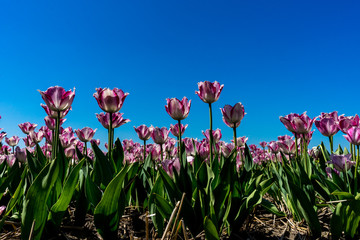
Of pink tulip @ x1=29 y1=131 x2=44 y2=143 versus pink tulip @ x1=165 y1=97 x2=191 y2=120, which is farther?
pink tulip @ x1=29 y1=131 x2=44 y2=143

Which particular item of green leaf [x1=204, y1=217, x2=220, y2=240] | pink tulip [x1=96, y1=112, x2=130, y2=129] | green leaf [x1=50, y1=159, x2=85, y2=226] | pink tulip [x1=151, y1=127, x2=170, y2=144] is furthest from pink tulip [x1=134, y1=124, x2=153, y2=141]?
green leaf [x1=204, y1=217, x2=220, y2=240]

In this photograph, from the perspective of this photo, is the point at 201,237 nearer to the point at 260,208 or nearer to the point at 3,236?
the point at 260,208

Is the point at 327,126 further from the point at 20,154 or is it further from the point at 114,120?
the point at 20,154

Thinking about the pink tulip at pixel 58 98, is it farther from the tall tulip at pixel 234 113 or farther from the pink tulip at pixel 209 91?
the tall tulip at pixel 234 113

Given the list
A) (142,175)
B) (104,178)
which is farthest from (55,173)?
(142,175)

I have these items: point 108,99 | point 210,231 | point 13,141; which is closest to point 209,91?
point 108,99

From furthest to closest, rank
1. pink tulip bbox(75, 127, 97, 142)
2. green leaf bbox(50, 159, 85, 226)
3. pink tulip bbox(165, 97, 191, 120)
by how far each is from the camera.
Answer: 1. pink tulip bbox(75, 127, 97, 142)
2. pink tulip bbox(165, 97, 191, 120)
3. green leaf bbox(50, 159, 85, 226)

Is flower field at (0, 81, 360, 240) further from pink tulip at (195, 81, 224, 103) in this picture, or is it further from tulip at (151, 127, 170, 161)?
tulip at (151, 127, 170, 161)

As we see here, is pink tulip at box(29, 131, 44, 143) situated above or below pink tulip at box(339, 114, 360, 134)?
above

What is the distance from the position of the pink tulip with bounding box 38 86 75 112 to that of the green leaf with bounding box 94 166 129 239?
2.80 feet

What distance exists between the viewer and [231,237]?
1.96m

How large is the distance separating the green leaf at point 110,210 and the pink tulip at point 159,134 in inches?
60.7

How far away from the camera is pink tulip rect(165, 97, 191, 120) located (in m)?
2.37

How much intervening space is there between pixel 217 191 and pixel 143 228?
69cm
